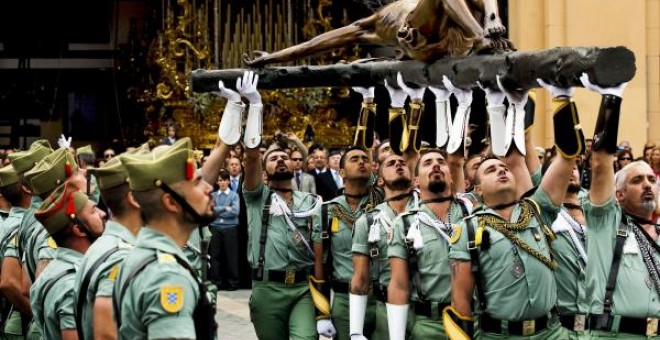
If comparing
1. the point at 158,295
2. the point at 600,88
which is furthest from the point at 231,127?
the point at 158,295

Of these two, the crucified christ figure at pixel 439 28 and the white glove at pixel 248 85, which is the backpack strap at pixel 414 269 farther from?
the white glove at pixel 248 85

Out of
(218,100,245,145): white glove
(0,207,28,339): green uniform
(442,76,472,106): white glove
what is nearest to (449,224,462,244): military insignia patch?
(442,76,472,106): white glove

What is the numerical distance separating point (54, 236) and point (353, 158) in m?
3.26

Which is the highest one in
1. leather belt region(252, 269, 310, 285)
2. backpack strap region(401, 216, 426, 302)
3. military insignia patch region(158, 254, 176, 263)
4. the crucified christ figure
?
the crucified christ figure

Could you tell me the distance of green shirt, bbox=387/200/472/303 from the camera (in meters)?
7.32

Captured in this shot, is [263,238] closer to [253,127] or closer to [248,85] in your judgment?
[253,127]

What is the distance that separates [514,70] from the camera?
6.11 m

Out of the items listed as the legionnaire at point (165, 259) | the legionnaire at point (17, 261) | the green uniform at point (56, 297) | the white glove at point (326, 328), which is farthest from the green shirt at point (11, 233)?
the legionnaire at point (165, 259)

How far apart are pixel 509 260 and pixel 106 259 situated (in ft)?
7.66

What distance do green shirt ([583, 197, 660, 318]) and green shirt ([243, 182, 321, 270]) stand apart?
9.28 feet

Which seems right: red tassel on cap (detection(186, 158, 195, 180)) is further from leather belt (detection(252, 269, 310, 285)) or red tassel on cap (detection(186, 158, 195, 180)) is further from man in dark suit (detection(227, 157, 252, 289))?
man in dark suit (detection(227, 157, 252, 289))

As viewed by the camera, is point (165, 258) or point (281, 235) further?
point (281, 235)

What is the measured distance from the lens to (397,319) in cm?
730

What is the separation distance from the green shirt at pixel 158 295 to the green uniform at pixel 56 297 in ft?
3.13
